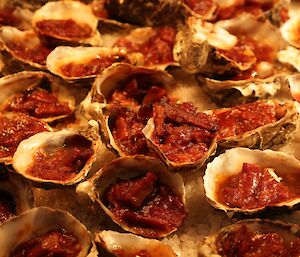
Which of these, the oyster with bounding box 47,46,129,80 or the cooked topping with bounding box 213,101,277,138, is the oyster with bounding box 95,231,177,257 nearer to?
the cooked topping with bounding box 213,101,277,138

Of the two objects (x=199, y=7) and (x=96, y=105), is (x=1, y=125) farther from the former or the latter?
(x=199, y=7)

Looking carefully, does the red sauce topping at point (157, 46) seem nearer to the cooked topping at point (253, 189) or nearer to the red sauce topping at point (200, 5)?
the red sauce topping at point (200, 5)

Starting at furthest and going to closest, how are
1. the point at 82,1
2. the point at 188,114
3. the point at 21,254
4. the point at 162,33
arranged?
the point at 82,1 → the point at 162,33 → the point at 188,114 → the point at 21,254

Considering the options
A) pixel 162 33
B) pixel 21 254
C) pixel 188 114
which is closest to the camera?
pixel 21 254

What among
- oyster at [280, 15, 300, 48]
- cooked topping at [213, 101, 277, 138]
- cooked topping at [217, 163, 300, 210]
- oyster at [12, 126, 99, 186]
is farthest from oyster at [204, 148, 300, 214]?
oyster at [280, 15, 300, 48]

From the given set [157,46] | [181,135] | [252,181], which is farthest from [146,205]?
[157,46]

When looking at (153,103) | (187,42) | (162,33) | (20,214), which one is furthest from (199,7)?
(20,214)
